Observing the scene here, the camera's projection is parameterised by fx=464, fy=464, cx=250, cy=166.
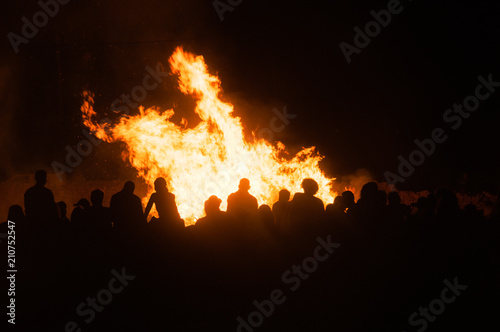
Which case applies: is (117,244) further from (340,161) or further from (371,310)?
(340,161)

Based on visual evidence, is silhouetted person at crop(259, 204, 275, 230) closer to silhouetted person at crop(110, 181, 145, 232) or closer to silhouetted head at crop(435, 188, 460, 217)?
silhouetted person at crop(110, 181, 145, 232)

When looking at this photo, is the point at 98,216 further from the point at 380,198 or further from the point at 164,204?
the point at 380,198

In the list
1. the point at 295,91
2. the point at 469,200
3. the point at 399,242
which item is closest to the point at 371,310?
the point at 399,242

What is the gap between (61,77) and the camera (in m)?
14.0

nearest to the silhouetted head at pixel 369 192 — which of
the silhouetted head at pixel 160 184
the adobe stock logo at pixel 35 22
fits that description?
the silhouetted head at pixel 160 184

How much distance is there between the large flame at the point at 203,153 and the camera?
10719 mm

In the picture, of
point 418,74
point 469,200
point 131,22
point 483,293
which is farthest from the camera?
point 131,22

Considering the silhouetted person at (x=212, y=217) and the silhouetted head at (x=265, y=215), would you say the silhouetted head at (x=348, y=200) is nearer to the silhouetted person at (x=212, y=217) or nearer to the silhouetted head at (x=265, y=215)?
the silhouetted head at (x=265, y=215)

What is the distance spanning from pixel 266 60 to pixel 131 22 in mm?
4213

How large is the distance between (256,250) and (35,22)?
10764mm

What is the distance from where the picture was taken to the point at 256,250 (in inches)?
217
